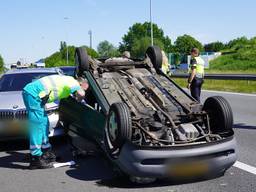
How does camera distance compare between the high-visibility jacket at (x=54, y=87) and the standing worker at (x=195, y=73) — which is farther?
the standing worker at (x=195, y=73)

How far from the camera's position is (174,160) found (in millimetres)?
4992

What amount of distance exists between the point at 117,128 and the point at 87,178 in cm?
94

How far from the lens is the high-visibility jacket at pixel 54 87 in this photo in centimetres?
630

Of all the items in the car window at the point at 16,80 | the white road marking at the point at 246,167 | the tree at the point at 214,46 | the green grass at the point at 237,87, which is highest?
the tree at the point at 214,46

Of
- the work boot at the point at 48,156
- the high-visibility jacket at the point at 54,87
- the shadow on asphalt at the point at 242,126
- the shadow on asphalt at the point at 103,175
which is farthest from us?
the shadow on asphalt at the point at 242,126

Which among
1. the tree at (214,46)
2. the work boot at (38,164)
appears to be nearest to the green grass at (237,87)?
the work boot at (38,164)

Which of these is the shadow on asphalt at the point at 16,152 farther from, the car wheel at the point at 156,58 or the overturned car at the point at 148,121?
the car wheel at the point at 156,58

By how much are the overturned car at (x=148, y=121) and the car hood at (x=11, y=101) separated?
0.73 meters

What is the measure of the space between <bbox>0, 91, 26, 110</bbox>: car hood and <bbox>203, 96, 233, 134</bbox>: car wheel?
3.15 meters

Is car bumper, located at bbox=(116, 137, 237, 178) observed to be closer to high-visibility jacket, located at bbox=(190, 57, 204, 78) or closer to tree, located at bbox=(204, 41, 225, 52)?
high-visibility jacket, located at bbox=(190, 57, 204, 78)

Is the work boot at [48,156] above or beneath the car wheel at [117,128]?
beneath

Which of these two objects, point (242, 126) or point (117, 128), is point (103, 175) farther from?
point (242, 126)

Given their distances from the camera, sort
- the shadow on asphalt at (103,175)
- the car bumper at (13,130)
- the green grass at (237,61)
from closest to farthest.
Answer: the shadow on asphalt at (103,175) → the car bumper at (13,130) → the green grass at (237,61)

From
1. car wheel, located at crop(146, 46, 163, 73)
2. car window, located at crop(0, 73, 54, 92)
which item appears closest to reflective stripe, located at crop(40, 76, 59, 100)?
car wheel, located at crop(146, 46, 163, 73)
